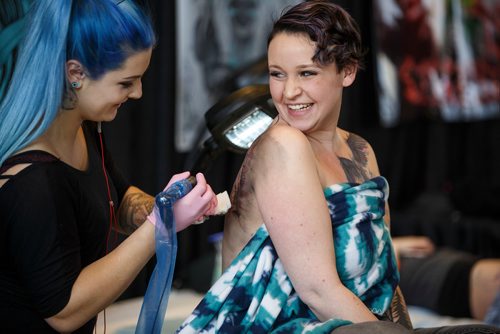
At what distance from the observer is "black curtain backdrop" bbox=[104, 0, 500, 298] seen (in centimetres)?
371

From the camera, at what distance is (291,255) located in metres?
1.50

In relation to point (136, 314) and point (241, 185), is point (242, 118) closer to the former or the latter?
point (241, 185)

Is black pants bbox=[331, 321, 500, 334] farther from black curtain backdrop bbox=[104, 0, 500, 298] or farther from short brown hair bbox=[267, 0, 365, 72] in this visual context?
black curtain backdrop bbox=[104, 0, 500, 298]

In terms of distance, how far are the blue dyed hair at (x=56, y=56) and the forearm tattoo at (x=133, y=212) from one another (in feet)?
1.28

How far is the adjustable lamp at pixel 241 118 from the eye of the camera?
1768 millimetres

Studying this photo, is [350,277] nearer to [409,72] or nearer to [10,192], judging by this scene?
[10,192]

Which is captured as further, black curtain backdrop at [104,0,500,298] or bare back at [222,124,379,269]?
black curtain backdrop at [104,0,500,298]

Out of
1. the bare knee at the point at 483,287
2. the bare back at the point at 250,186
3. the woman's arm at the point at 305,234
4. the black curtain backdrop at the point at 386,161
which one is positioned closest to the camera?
the woman's arm at the point at 305,234

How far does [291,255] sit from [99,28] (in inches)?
22.7

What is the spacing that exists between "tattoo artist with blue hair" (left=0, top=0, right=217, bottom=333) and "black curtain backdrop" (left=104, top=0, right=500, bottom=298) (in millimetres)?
1948

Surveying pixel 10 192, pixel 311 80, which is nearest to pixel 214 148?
pixel 311 80

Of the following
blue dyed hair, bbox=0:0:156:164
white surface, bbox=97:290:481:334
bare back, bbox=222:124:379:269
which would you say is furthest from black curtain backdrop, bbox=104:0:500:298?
blue dyed hair, bbox=0:0:156:164

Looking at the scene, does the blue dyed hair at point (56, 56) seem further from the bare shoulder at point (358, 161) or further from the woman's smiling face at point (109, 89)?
the bare shoulder at point (358, 161)

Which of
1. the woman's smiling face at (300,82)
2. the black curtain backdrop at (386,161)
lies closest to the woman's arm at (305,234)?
the woman's smiling face at (300,82)
